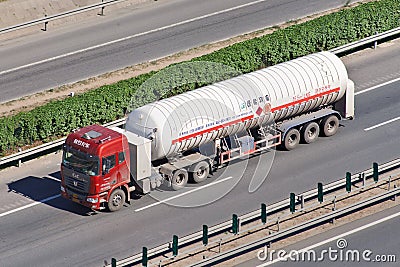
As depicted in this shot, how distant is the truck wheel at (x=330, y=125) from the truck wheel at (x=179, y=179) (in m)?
6.81

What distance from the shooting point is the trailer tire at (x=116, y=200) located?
136 ft

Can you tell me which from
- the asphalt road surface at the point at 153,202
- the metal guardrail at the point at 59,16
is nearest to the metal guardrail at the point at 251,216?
the asphalt road surface at the point at 153,202

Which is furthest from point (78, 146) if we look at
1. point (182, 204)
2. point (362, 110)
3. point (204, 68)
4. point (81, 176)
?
point (362, 110)

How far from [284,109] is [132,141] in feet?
22.2

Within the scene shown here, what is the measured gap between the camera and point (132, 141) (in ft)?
137

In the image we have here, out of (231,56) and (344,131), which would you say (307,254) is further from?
(231,56)

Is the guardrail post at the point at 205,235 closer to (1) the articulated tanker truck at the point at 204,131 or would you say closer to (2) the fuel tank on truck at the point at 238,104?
(1) the articulated tanker truck at the point at 204,131

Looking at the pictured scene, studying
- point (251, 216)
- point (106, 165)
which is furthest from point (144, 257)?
point (106, 165)

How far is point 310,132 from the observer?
46562mm

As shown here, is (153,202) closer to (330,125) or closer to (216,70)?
(330,125)

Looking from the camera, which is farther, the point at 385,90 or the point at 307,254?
the point at 385,90

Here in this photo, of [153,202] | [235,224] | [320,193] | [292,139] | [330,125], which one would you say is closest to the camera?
[235,224]

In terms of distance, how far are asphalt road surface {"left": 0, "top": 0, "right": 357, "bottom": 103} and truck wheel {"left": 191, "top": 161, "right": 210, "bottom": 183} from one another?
36.7 ft

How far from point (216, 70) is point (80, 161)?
10.6m
